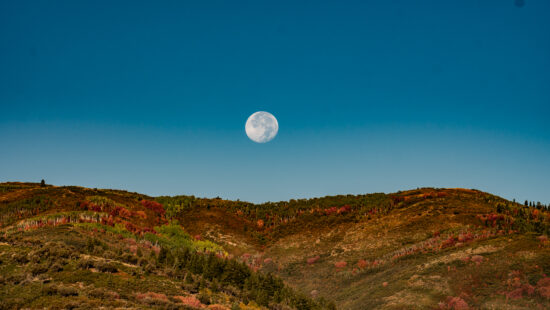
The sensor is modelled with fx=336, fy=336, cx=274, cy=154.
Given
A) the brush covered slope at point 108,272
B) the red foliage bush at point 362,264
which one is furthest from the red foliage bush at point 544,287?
the red foliage bush at point 362,264

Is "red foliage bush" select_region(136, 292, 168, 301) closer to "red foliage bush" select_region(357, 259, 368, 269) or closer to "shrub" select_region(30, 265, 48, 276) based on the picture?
"shrub" select_region(30, 265, 48, 276)

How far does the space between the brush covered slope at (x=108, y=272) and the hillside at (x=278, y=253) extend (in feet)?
0.39

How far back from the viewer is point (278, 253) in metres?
54.8

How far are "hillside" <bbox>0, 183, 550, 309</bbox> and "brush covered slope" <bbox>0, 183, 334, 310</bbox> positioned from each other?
0.12 m

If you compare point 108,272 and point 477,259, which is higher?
point 477,259

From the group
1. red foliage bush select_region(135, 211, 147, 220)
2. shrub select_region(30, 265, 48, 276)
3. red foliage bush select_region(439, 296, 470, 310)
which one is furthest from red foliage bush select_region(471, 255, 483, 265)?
red foliage bush select_region(135, 211, 147, 220)

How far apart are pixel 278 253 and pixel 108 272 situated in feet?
109

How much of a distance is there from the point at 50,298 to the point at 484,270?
32.8 meters

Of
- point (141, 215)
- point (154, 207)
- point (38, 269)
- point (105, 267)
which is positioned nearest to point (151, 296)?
point (105, 267)

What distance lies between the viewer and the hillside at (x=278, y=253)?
936 inches

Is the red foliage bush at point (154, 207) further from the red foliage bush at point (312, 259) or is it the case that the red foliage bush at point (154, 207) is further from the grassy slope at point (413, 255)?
the red foliage bush at point (312, 259)

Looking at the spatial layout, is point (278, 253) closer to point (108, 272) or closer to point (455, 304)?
point (455, 304)

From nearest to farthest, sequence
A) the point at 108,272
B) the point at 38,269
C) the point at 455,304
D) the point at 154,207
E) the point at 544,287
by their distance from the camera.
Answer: the point at 38,269 < the point at 544,287 < the point at 108,272 < the point at 455,304 < the point at 154,207

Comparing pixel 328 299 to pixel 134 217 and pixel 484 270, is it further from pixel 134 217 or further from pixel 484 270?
pixel 134 217
